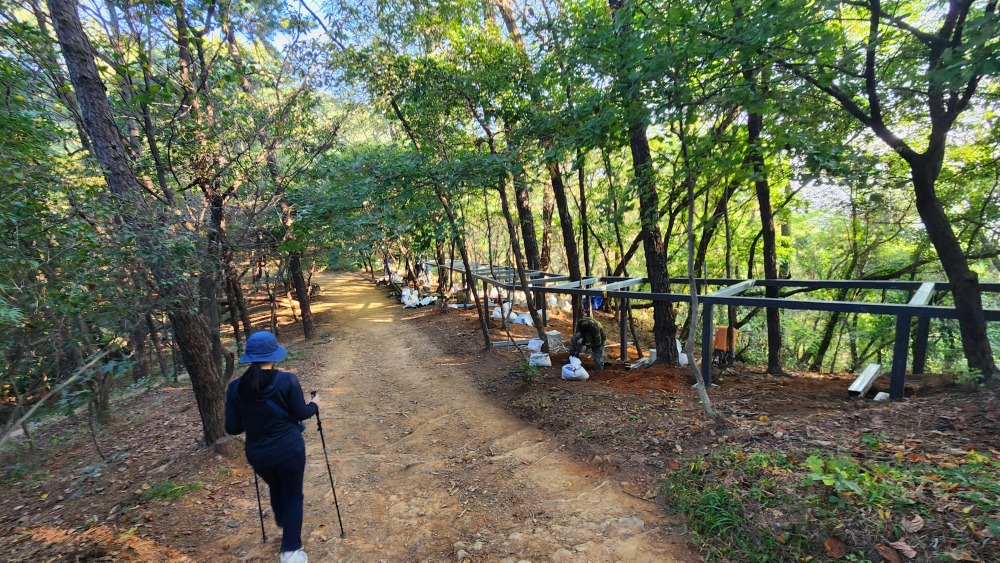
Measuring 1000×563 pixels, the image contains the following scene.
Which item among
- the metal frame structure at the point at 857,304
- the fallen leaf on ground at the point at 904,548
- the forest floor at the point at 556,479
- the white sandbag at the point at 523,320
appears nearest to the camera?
the fallen leaf on ground at the point at 904,548

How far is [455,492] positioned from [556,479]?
1129 millimetres

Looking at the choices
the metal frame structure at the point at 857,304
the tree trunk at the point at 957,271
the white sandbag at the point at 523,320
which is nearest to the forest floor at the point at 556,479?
the tree trunk at the point at 957,271

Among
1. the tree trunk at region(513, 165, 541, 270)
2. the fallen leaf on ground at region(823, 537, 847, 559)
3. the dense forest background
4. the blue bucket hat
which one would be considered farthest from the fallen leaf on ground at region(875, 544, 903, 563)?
the tree trunk at region(513, 165, 541, 270)

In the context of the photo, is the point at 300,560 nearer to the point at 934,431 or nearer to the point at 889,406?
the point at 934,431

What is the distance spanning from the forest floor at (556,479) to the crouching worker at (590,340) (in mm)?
659

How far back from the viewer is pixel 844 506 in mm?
2887

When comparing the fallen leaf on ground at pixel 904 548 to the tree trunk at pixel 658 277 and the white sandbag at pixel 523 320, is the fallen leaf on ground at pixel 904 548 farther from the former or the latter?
the white sandbag at pixel 523 320

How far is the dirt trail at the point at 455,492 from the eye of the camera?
347cm

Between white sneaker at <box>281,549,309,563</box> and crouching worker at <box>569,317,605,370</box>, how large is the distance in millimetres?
5261

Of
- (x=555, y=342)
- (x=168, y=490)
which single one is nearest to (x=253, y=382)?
(x=168, y=490)

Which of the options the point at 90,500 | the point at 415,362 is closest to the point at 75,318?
the point at 90,500

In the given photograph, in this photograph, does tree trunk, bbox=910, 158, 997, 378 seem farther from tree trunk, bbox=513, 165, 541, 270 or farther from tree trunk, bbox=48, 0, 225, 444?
tree trunk, bbox=48, 0, 225, 444

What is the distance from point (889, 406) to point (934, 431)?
76cm

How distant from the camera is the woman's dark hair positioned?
3.22 meters
